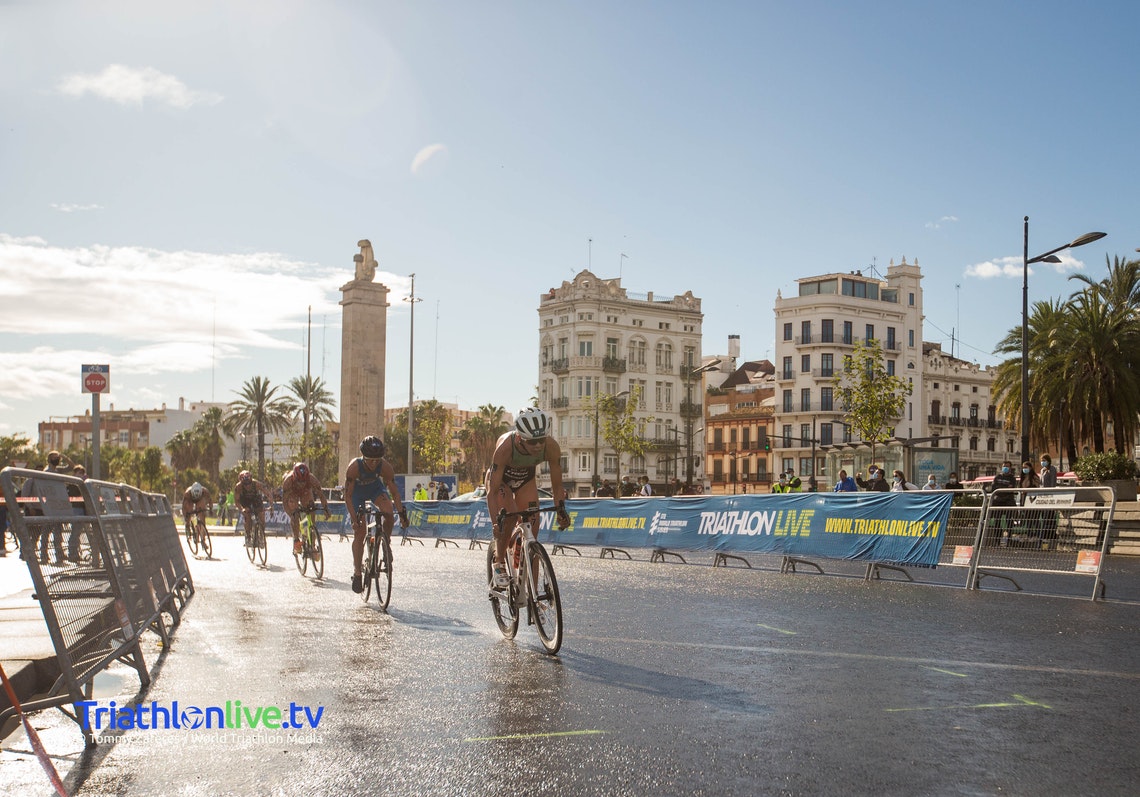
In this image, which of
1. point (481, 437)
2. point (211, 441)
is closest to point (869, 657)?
point (481, 437)

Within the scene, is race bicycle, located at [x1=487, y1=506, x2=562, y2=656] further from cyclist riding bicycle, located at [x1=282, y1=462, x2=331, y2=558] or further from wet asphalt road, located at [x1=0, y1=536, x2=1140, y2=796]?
cyclist riding bicycle, located at [x1=282, y1=462, x2=331, y2=558]

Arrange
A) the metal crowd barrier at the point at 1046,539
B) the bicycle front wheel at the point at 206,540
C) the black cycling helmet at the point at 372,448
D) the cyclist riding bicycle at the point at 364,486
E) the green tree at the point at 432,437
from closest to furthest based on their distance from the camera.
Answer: the black cycling helmet at the point at 372,448
the cyclist riding bicycle at the point at 364,486
the metal crowd barrier at the point at 1046,539
the bicycle front wheel at the point at 206,540
the green tree at the point at 432,437

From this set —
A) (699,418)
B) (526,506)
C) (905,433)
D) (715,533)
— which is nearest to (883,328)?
(905,433)

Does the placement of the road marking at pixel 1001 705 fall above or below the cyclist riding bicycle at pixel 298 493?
below

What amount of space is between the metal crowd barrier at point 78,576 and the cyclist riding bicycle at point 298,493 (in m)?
7.94

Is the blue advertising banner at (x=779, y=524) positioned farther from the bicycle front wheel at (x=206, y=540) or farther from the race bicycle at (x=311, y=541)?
the bicycle front wheel at (x=206, y=540)

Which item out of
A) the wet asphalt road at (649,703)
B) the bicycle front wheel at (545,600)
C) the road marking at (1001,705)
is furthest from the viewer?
the bicycle front wheel at (545,600)

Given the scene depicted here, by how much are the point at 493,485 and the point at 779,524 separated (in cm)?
981

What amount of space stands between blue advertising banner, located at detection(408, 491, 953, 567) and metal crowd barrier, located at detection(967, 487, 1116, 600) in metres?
0.69

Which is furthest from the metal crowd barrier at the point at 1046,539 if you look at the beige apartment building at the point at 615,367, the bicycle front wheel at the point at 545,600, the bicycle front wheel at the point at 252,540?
the beige apartment building at the point at 615,367

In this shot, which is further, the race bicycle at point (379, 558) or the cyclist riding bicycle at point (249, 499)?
the cyclist riding bicycle at point (249, 499)

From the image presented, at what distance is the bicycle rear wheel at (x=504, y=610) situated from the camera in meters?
9.05

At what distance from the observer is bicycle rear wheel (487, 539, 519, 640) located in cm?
905

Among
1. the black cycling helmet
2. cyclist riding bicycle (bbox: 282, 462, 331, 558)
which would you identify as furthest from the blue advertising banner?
the black cycling helmet
